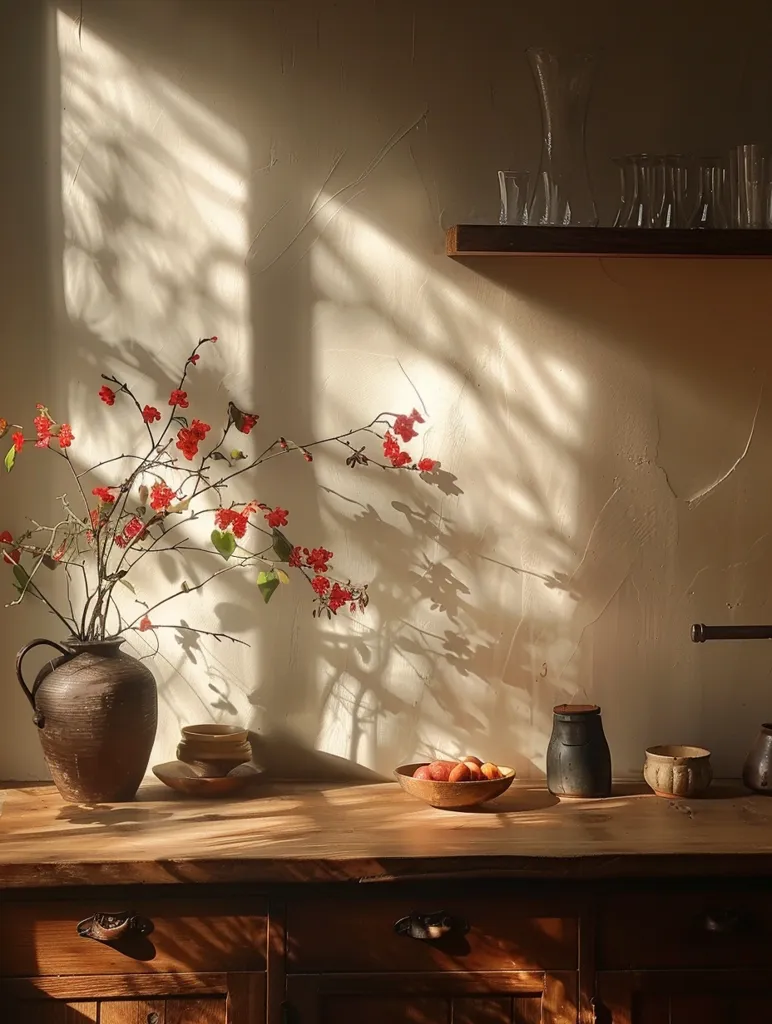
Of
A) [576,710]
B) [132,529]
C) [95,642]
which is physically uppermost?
[132,529]

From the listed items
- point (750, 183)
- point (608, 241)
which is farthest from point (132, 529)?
point (750, 183)

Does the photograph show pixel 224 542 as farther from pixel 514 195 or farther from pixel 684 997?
pixel 684 997

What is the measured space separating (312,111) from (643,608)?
49.7 inches

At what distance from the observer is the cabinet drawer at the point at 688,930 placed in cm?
189

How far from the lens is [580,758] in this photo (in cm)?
222

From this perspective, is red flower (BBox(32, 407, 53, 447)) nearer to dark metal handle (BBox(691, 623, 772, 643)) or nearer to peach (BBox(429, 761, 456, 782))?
peach (BBox(429, 761, 456, 782))

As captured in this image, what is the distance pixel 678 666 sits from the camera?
2.43 m

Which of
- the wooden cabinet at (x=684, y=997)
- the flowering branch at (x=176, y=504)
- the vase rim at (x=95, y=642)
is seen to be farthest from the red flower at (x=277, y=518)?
the wooden cabinet at (x=684, y=997)

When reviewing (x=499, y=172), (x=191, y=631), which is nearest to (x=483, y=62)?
(x=499, y=172)

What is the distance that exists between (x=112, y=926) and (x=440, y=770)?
2.18 feet

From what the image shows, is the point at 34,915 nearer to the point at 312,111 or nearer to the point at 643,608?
the point at 643,608

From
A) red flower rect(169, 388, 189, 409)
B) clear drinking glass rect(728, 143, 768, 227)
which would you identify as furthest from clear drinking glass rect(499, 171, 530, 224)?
red flower rect(169, 388, 189, 409)

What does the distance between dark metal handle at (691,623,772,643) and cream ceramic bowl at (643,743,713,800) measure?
23 centimetres

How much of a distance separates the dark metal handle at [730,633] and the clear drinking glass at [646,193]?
83 cm
